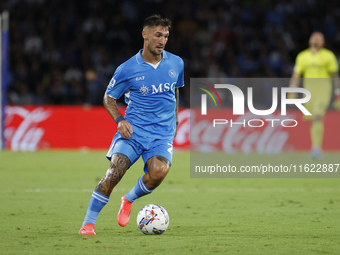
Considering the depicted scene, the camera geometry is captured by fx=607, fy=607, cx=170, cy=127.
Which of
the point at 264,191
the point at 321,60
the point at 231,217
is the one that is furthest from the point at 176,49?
the point at 231,217

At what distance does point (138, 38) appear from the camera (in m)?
19.8

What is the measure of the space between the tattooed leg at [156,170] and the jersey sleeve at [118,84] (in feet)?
2.36

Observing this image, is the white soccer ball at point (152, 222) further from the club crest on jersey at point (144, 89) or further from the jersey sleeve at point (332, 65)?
the jersey sleeve at point (332, 65)

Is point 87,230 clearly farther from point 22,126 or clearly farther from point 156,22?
point 22,126

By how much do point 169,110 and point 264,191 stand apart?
357 centimetres

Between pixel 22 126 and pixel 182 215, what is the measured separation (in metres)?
8.96

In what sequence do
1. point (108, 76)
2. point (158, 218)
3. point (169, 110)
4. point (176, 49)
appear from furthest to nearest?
point (176, 49)
point (108, 76)
point (169, 110)
point (158, 218)

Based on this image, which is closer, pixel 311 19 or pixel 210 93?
pixel 210 93

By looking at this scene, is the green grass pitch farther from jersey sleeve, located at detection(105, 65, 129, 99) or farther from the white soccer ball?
jersey sleeve, located at detection(105, 65, 129, 99)

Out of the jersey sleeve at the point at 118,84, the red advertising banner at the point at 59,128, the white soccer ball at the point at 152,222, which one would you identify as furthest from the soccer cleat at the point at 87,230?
the red advertising banner at the point at 59,128

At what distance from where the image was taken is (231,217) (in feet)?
22.0

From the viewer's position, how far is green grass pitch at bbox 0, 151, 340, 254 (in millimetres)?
5008

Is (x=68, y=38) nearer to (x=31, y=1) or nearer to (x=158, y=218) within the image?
(x=31, y=1)

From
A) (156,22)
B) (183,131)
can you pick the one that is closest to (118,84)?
(156,22)
